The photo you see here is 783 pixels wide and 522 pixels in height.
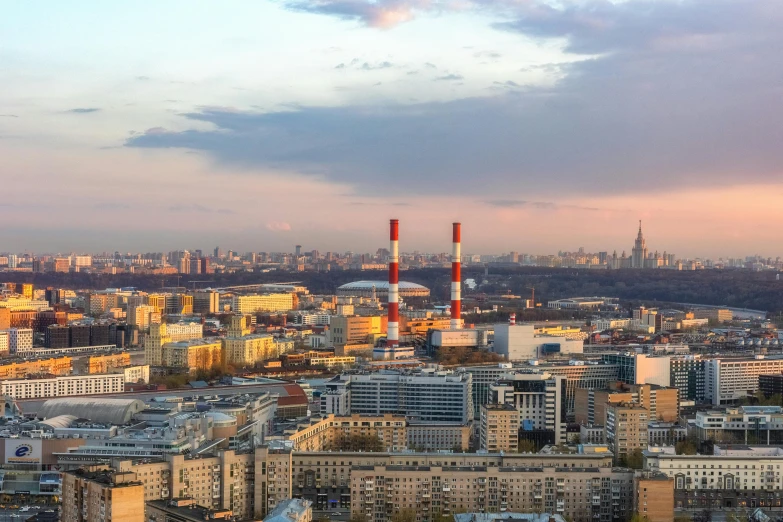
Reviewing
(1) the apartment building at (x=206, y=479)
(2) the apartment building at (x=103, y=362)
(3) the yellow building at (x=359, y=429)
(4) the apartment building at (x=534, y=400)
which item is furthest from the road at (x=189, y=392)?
(1) the apartment building at (x=206, y=479)

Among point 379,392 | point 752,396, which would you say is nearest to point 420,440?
point 379,392

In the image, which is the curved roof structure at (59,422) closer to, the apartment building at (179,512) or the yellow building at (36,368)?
the apartment building at (179,512)

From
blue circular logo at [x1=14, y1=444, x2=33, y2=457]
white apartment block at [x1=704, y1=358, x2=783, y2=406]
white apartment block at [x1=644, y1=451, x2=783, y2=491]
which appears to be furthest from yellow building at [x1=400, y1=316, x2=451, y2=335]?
blue circular logo at [x1=14, y1=444, x2=33, y2=457]

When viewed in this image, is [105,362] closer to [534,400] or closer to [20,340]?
[20,340]

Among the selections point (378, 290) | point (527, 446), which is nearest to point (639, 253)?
point (378, 290)

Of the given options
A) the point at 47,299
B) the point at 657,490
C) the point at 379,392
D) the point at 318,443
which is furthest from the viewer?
the point at 47,299

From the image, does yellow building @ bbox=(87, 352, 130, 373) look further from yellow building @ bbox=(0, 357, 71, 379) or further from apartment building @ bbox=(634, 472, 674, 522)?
apartment building @ bbox=(634, 472, 674, 522)

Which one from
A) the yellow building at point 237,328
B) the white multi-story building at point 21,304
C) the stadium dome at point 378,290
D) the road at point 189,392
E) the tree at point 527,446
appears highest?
the stadium dome at point 378,290

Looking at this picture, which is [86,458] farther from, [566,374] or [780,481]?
[566,374]
